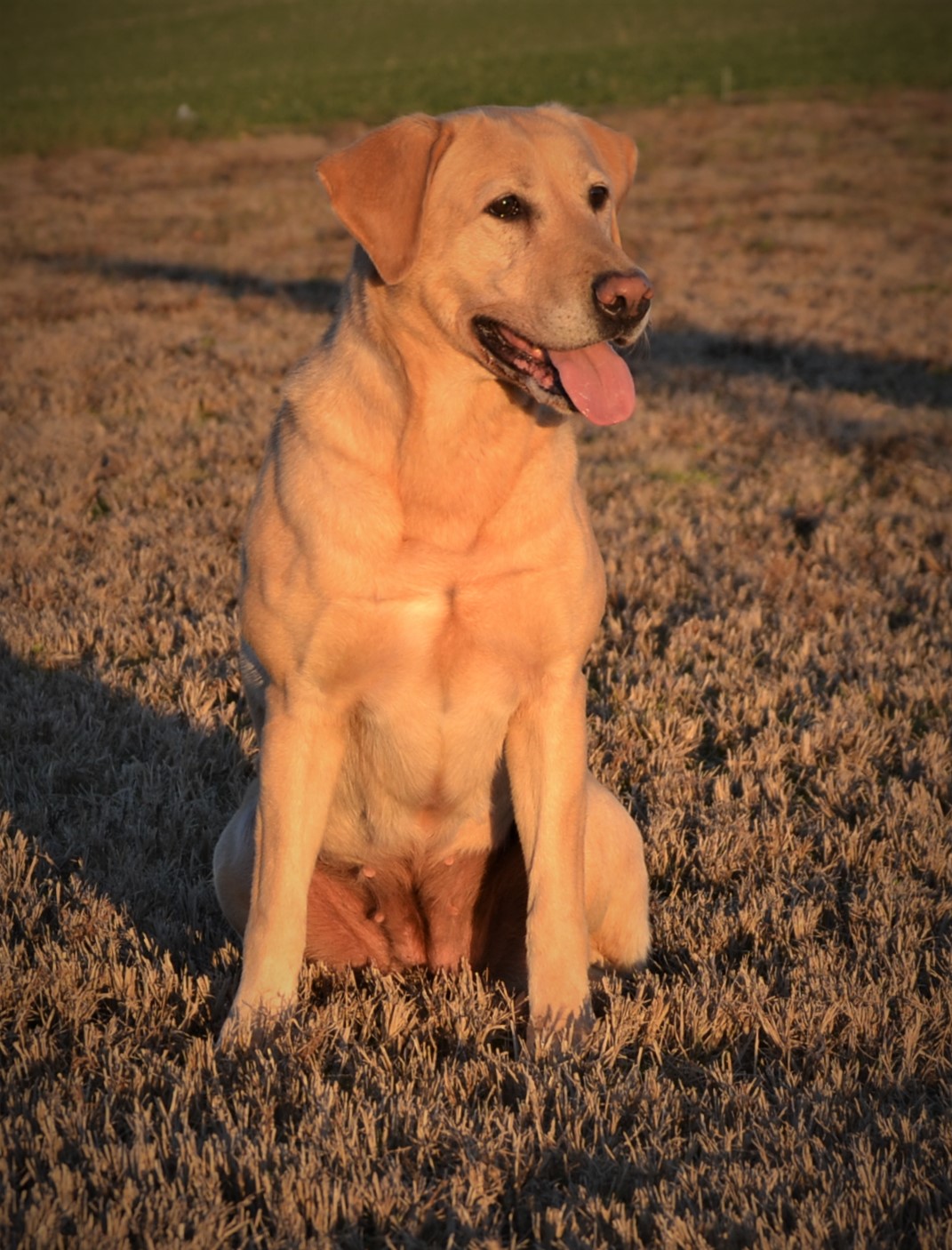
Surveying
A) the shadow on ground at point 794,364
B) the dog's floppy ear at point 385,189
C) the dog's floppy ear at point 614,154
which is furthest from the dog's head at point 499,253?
the shadow on ground at point 794,364

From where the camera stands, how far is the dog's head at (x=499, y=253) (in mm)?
2727

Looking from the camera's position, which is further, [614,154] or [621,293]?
[614,154]

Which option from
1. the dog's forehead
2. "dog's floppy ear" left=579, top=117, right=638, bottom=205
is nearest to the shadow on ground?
"dog's floppy ear" left=579, top=117, right=638, bottom=205

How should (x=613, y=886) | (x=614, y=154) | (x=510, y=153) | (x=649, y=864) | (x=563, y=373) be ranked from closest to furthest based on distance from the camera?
→ (x=563, y=373) → (x=510, y=153) → (x=613, y=886) → (x=614, y=154) → (x=649, y=864)

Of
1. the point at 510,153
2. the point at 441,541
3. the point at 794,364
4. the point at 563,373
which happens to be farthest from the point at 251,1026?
the point at 794,364

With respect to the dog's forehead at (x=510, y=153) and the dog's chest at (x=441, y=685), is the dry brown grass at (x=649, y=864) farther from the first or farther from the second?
the dog's forehead at (x=510, y=153)

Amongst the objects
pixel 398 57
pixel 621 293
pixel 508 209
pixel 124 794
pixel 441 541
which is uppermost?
pixel 508 209

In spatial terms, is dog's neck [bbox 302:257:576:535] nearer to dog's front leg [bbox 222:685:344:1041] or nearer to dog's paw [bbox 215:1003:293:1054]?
dog's front leg [bbox 222:685:344:1041]

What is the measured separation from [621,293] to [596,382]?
0.21 m

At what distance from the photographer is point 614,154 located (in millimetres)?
3311

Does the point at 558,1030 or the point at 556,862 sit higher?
the point at 556,862

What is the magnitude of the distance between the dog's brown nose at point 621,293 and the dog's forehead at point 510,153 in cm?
35

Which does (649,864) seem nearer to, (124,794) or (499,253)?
(124,794)

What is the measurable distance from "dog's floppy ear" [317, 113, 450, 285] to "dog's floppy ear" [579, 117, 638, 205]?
626mm
